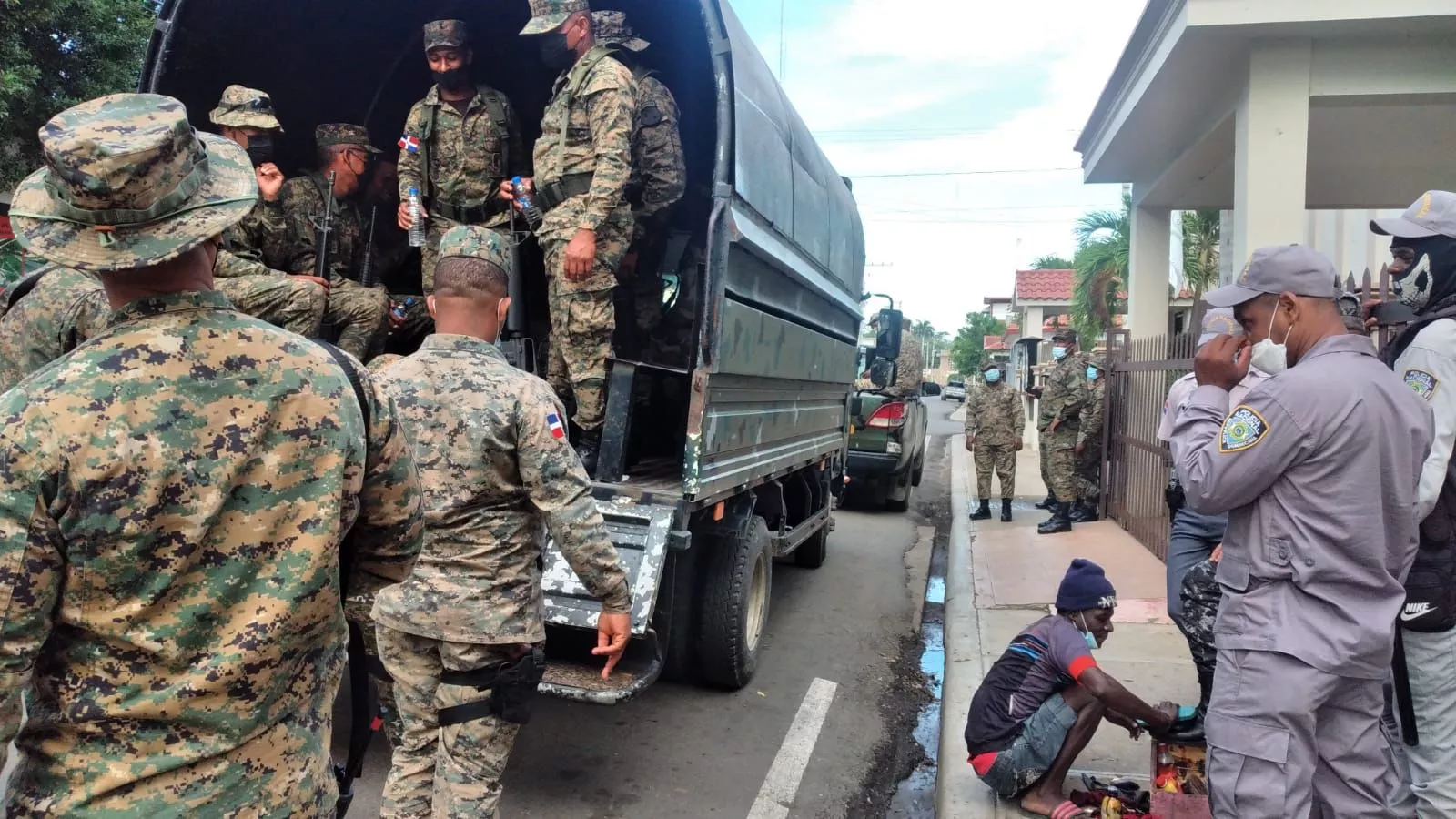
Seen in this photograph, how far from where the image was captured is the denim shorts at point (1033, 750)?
307 centimetres

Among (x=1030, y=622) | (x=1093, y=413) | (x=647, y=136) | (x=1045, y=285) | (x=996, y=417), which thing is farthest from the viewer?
(x=1045, y=285)

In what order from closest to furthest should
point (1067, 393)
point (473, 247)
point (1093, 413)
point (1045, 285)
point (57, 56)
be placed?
point (473, 247), point (1093, 413), point (1067, 393), point (57, 56), point (1045, 285)

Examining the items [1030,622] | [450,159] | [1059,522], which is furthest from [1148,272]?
[450,159]

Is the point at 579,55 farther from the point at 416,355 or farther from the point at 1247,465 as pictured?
the point at 1247,465

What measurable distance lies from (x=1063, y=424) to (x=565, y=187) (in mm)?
6393

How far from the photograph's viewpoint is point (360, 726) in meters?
1.95

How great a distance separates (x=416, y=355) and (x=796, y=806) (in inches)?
85.7

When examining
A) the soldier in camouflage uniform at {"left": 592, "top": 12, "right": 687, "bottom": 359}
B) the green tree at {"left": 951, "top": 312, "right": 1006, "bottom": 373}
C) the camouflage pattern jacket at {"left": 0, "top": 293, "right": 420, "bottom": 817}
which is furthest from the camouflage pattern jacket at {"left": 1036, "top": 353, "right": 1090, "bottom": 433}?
the green tree at {"left": 951, "top": 312, "right": 1006, "bottom": 373}

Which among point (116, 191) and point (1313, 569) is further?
point (1313, 569)

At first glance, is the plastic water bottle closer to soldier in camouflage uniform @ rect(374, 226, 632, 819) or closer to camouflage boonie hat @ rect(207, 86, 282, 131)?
camouflage boonie hat @ rect(207, 86, 282, 131)

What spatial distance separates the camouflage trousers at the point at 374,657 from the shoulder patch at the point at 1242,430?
198 centimetres

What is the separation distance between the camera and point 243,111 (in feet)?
12.8

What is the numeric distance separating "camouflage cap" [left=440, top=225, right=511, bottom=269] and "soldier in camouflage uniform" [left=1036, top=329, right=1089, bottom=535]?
7.00 m

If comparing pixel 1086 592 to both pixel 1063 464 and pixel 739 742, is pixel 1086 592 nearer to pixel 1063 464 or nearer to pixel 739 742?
pixel 739 742
